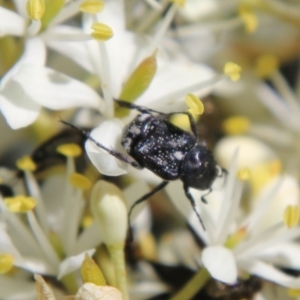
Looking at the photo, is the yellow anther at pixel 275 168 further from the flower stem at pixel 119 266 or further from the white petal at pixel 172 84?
the flower stem at pixel 119 266

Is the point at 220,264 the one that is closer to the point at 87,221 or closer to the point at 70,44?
the point at 87,221

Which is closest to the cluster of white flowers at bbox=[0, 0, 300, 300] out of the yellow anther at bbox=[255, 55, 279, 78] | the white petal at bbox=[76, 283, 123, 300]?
the white petal at bbox=[76, 283, 123, 300]

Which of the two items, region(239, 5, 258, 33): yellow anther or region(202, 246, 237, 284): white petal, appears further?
region(239, 5, 258, 33): yellow anther

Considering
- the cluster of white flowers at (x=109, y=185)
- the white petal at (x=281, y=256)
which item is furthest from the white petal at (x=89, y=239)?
the white petal at (x=281, y=256)

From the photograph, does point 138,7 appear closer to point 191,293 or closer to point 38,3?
point 38,3

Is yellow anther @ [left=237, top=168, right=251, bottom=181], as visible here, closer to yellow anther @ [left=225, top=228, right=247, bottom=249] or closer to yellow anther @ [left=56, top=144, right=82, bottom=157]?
yellow anther @ [left=225, top=228, right=247, bottom=249]

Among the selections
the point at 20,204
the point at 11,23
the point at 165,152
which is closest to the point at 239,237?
the point at 165,152
